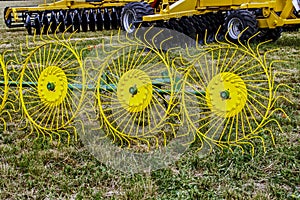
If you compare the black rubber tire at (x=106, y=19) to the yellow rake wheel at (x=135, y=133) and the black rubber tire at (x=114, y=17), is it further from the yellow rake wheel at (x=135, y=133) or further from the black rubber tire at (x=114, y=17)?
the yellow rake wheel at (x=135, y=133)

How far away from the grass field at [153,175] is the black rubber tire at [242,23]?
15.5 ft

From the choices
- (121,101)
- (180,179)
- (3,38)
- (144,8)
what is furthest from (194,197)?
(3,38)

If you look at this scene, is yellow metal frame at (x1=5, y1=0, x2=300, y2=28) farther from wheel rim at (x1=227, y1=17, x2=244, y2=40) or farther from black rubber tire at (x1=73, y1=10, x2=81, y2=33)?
→ black rubber tire at (x1=73, y1=10, x2=81, y2=33)

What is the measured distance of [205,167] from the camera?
3.43 metres

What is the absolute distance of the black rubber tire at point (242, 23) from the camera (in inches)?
333

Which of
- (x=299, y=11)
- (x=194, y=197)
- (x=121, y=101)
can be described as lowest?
(x=194, y=197)

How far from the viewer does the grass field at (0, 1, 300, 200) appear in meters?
3.05

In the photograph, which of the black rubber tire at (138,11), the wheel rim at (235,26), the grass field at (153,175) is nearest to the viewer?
the grass field at (153,175)

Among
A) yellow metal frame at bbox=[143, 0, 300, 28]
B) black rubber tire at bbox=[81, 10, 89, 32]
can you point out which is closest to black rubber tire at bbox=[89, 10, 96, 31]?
black rubber tire at bbox=[81, 10, 89, 32]

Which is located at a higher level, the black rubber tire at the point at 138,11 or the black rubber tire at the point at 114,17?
the black rubber tire at the point at 138,11

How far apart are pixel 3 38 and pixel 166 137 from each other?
8.26 meters

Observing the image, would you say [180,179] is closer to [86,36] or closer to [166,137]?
[166,137]

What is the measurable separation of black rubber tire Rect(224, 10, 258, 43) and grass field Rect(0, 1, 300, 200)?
4.73 metres

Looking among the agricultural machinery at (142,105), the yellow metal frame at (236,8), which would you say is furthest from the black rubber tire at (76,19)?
the agricultural machinery at (142,105)
